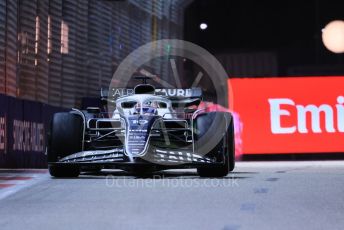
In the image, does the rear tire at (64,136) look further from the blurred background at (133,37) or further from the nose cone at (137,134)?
the blurred background at (133,37)

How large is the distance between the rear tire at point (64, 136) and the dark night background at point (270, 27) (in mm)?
21141

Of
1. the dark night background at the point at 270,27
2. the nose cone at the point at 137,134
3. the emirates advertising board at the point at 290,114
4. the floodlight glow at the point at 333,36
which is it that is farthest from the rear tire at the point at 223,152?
the floodlight glow at the point at 333,36

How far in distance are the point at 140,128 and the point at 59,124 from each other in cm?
131

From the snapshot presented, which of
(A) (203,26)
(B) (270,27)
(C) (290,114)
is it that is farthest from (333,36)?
(C) (290,114)

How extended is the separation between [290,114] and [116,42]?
230 inches

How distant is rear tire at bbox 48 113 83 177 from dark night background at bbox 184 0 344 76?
69.4 ft

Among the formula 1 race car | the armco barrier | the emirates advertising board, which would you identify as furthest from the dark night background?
the formula 1 race car

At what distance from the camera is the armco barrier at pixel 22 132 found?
16.9 meters

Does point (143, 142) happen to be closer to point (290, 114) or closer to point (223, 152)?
point (223, 152)

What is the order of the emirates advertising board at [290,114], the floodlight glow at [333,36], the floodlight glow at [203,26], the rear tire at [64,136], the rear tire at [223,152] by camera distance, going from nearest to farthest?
1. the rear tire at [223,152]
2. the rear tire at [64,136]
3. the emirates advertising board at [290,114]
4. the floodlight glow at [333,36]
5. the floodlight glow at [203,26]

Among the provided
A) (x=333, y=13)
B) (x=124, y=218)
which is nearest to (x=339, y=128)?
(x=333, y=13)

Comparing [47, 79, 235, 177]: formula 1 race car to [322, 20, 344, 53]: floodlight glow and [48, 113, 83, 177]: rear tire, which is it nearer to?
[48, 113, 83, 177]: rear tire

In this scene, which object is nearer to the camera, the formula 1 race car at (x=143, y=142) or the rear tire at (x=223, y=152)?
the formula 1 race car at (x=143, y=142)

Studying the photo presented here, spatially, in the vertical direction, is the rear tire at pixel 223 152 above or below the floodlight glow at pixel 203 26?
below
